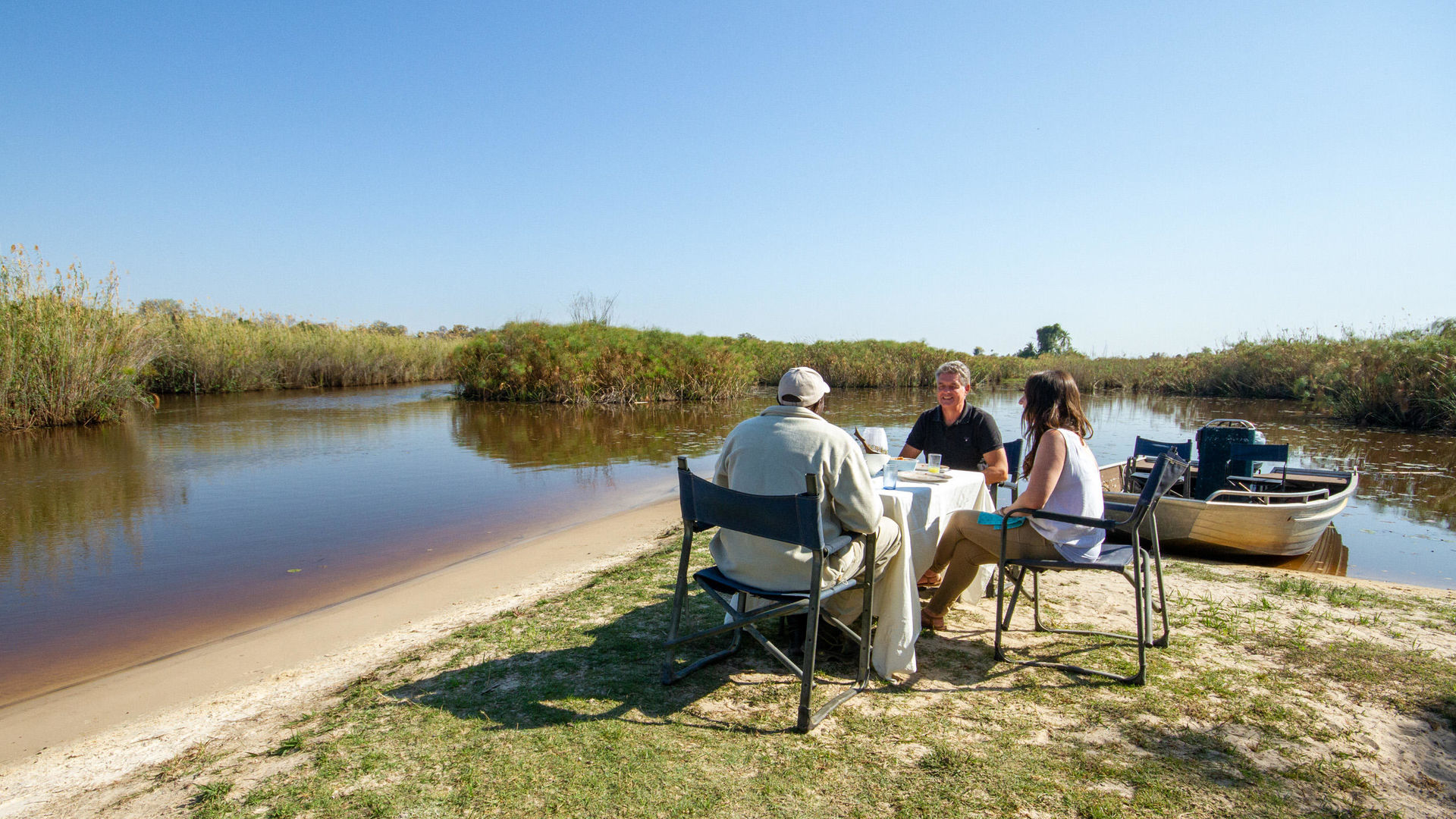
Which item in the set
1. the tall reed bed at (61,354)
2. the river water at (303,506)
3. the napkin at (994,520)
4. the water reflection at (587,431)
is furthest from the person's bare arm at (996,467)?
the tall reed bed at (61,354)

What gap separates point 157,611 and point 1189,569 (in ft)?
27.3

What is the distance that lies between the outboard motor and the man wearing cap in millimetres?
6396

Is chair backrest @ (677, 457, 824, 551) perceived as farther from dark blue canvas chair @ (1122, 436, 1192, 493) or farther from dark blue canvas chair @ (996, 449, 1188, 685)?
dark blue canvas chair @ (1122, 436, 1192, 493)

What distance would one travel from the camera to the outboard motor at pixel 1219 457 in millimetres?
7973

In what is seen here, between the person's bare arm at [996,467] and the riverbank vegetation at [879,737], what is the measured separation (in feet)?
3.74

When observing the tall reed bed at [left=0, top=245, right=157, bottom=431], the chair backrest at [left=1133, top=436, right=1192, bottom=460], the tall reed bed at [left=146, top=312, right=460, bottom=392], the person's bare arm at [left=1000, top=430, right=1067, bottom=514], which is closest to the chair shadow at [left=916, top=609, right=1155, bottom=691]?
the person's bare arm at [left=1000, top=430, right=1067, bottom=514]

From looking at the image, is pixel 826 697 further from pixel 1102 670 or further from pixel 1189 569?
pixel 1189 569

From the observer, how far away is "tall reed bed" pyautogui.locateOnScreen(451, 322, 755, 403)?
26516mm

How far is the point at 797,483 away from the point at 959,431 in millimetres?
2658

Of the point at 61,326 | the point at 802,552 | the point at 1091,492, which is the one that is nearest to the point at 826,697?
the point at 802,552

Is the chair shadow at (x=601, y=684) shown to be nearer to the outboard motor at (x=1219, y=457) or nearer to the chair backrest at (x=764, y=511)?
the chair backrest at (x=764, y=511)

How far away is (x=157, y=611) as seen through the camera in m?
5.87

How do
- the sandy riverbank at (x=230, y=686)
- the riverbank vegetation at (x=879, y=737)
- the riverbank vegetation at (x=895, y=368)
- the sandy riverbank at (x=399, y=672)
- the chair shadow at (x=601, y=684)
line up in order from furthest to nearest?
1. the riverbank vegetation at (x=895, y=368)
2. the chair shadow at (x=601, y=684)
3. the sandy riverbank at (x=230, y=686)
4. the sandy riverbank at (x=399, y=672)
5. the riverbank vegetation at (x=879, y=737)

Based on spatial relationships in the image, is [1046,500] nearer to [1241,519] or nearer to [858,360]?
[1241,519]
